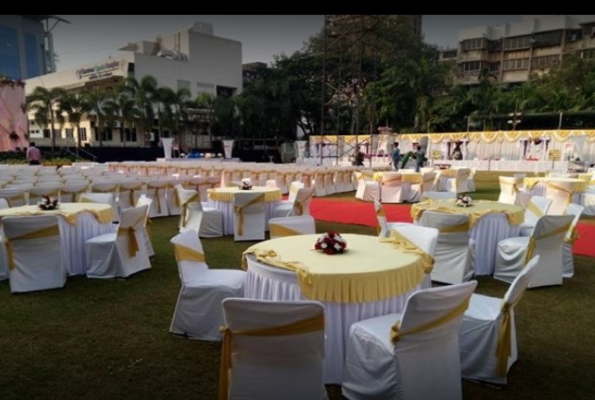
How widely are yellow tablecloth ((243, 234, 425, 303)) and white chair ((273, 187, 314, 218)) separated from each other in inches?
147

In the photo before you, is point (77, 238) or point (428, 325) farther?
point (77, 238)

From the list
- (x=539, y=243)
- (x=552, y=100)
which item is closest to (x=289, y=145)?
(x=552, y=100)

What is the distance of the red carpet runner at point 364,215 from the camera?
6.79 meters

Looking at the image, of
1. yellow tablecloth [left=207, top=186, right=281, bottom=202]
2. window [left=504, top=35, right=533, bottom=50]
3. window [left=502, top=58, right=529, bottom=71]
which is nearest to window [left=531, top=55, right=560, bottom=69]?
window [left=502, top=58, right=529, bottom=71]

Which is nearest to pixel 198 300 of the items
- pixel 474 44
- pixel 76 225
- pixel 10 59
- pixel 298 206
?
pixel 76 225

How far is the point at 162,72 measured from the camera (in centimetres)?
3991

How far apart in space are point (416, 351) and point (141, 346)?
7.30ft

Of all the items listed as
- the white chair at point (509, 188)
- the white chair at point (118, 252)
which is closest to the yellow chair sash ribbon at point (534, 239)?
the white chair at point (118, 252)

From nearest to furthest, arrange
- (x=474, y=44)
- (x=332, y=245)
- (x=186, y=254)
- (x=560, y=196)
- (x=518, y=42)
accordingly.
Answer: (x=332, y=245) → (x=186, y=254) → (x=560, y=196) → (x=518, y=42) → (x=474, y=44)

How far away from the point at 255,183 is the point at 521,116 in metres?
26.4

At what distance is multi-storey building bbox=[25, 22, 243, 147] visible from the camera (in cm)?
3838

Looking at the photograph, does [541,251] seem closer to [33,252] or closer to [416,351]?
[416,351]
